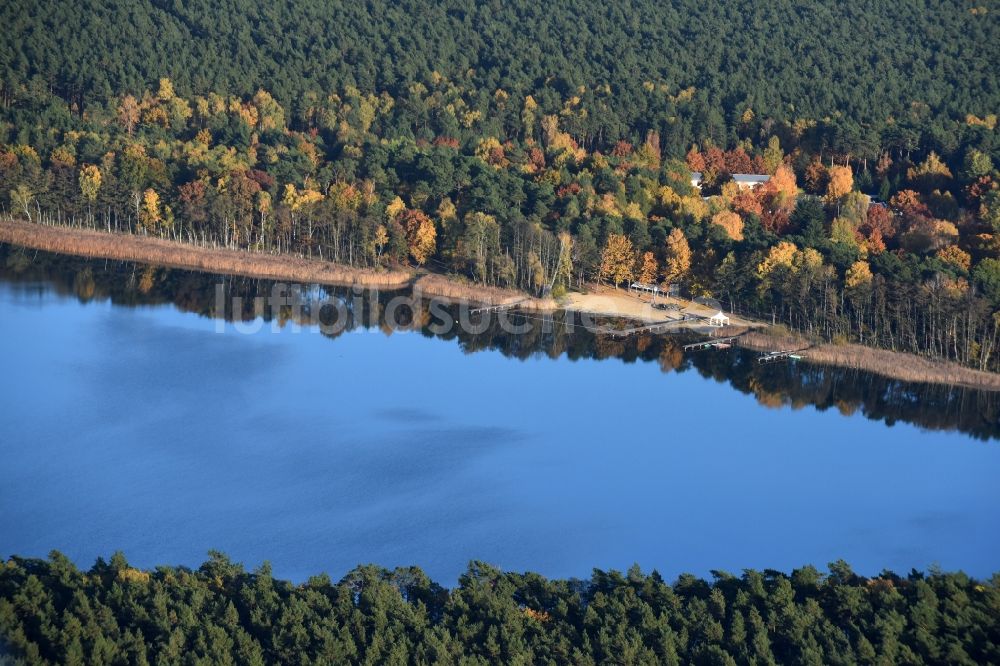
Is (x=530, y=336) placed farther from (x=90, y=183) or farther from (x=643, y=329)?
(x=90, y=183)

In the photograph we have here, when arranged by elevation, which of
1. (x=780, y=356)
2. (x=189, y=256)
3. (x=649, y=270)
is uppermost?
(x=649, y=270)

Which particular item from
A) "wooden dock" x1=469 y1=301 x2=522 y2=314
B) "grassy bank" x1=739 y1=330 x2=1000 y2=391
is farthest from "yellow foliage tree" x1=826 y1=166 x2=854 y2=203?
"wooden dock" x1=469 y1=301 x2=522 y2=314

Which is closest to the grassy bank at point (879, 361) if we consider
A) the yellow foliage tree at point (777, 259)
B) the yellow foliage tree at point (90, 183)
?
the yellow foliage tree at point (777, 259)

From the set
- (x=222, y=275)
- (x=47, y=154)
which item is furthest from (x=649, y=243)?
(x=47, y=154)

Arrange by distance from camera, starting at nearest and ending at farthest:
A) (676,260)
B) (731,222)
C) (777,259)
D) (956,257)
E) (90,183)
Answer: (777,259) → (956,257) → (676,260) → (731,222) → (90,183)

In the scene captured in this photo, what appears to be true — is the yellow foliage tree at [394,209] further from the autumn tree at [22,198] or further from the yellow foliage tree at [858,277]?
the yellow foliage tree at [858,277]

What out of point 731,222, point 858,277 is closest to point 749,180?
point 731,222
